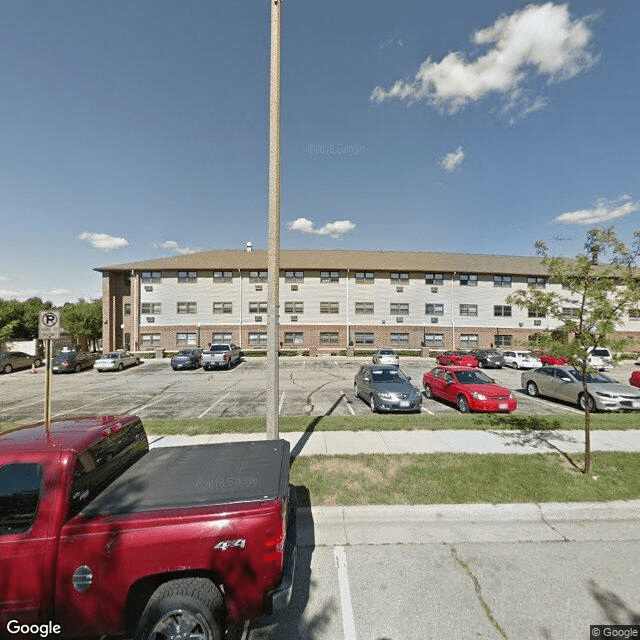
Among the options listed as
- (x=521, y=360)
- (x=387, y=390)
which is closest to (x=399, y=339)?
(x=521, y=360)

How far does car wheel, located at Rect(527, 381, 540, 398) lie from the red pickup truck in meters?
14.3

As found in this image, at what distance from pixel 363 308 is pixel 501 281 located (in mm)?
16885

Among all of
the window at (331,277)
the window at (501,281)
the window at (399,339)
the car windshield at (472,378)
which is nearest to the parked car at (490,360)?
the window at (399,339)

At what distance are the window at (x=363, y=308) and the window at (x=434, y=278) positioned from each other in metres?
7.37

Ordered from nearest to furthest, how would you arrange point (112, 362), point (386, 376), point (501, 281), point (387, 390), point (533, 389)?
1. point (387, 390)
2. point (386, 376)
3. point (533, 389)
4. point (112, 362)
5. point (501, 281)

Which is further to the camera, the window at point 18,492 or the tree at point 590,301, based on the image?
the tree at point 590,301

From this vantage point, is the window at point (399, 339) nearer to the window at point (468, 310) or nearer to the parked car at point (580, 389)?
the window at point (468, 310)

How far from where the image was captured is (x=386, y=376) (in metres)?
11.7

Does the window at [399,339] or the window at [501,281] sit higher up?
the window at [501,281]

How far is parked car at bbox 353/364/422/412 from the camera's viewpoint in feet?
33.8

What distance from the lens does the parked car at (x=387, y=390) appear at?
10312mm

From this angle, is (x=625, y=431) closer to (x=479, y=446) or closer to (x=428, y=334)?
(x=479, y=446)

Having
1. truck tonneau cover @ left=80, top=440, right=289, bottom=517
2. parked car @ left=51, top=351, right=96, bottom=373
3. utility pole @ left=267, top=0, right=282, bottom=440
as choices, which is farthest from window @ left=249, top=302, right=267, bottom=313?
truck tonneau cover @ left=80, top=440, right=289, bottom=517

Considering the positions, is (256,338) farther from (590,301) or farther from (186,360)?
(590,301)
